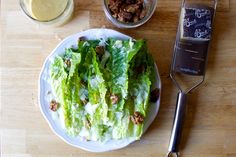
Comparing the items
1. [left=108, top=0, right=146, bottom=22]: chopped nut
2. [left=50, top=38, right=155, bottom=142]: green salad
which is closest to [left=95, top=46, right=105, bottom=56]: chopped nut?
[left=50, top=38, right=155, bottom=142]: green salad

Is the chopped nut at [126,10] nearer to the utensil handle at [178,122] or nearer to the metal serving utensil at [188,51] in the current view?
the metal serving utensil at [188,51]

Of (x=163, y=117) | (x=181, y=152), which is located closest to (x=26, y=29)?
(x=163, y=117)

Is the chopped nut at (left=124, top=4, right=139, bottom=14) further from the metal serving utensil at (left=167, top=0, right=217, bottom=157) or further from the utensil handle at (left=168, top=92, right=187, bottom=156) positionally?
the utensil handle at (left=168, top=92, right=187, bottom=156)

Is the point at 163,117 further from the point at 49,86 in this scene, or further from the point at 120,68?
the point at 49,86

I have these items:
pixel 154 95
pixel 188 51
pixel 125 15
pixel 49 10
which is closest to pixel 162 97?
pixel 154 95

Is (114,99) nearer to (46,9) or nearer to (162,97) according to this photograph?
(162,97)

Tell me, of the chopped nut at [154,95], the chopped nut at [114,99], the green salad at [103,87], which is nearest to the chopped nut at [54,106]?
the green salad at [103,87]
